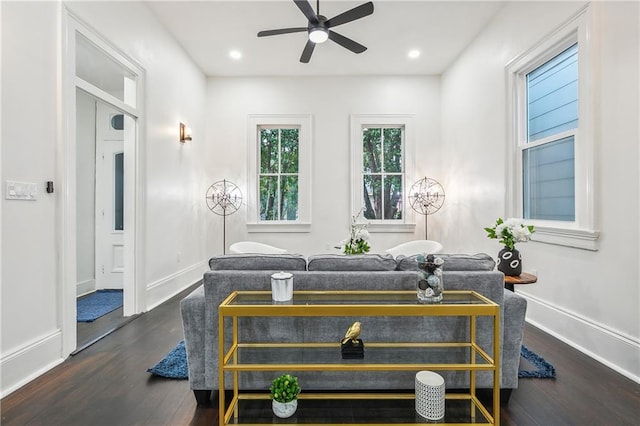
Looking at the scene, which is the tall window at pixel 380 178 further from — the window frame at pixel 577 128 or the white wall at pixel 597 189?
the window frame at pixel 577 128

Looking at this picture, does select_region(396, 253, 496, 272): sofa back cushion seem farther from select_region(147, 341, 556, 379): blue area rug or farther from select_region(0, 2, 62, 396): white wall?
select_region(0, 2, 62, 396): white wall

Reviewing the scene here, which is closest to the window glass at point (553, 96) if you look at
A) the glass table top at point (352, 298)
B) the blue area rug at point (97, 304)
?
the glass table top at point (352, 298)

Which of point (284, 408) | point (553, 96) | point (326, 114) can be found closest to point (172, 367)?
point (284, 408)

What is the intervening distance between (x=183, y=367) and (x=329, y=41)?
3948mm

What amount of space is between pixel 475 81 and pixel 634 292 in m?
3.05

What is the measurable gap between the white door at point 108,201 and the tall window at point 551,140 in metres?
4.90

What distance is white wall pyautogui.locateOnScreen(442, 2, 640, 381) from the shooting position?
2.18m

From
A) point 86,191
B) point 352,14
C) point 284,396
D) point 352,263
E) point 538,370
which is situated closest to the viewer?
point 284,396

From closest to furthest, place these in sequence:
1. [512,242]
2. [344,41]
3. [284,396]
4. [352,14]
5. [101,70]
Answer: [284,396]
[512,242]
[352,14]
[344,41]
[101,70]

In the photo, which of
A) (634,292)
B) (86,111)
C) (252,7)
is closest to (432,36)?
(252,7)

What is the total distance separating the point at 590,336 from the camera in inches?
97.5

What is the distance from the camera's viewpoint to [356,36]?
4191mm

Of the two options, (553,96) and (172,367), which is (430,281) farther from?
(553,96)

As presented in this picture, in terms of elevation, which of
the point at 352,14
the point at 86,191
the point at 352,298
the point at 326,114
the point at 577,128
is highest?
the point at 352,14
